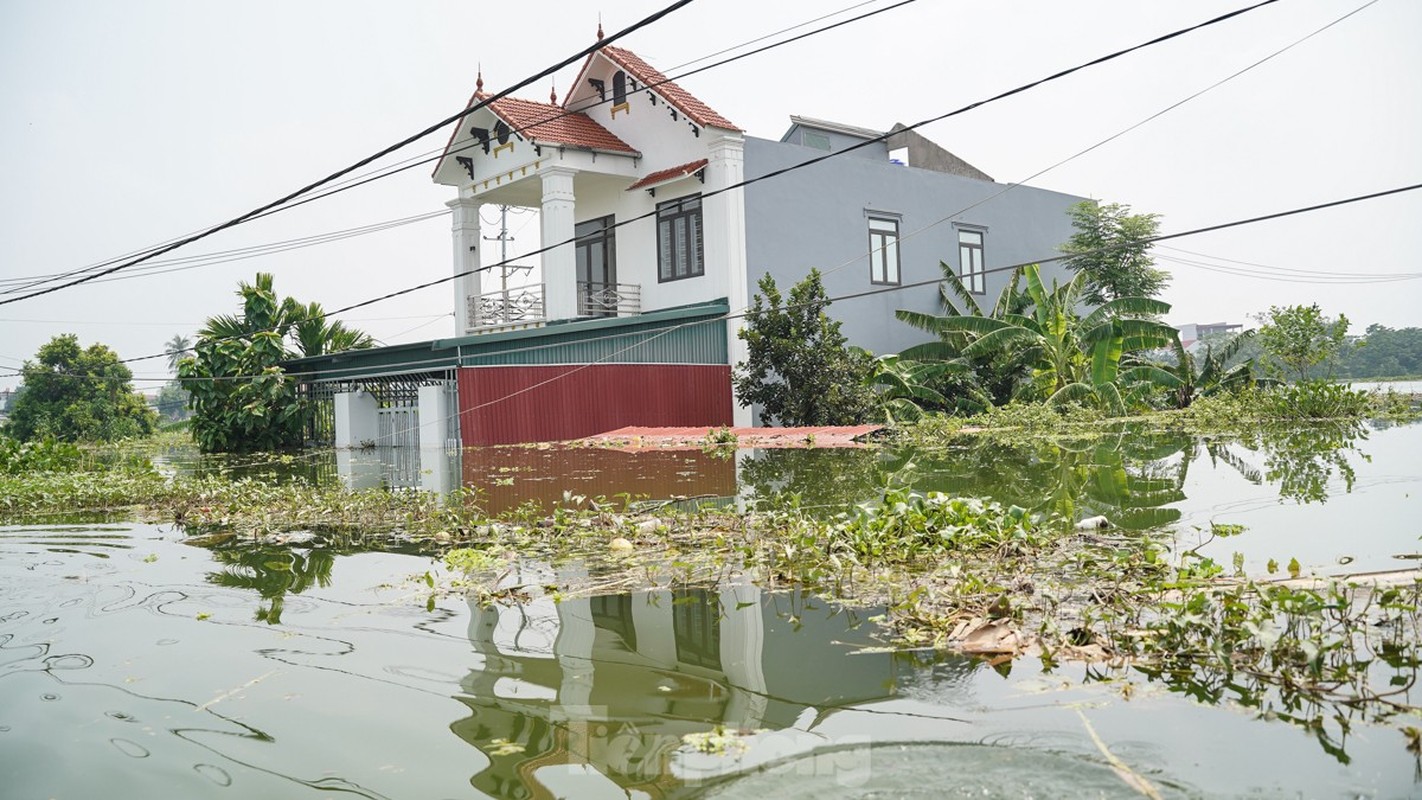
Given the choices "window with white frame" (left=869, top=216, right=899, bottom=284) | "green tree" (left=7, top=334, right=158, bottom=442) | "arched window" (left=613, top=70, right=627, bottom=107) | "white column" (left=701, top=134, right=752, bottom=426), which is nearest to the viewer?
Answer: "white column" (left=701, top=134, right=752, bottom=426)

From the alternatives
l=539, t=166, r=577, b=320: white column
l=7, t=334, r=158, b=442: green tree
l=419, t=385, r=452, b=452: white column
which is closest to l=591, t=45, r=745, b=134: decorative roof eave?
l=539, t=166, r=577, b=320: white column

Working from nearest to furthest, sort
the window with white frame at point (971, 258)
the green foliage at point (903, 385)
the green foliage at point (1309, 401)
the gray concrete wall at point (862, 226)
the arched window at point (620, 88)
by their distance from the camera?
the green foliage at point (1309, 401)
the green foliage at point (903, 385)
the gray concrete wall at point (862, 226)
the arched window at point (620, 88)
the window with white frame at point (971, 258)

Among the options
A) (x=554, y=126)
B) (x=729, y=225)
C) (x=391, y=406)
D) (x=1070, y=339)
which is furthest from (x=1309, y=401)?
(x=391, y=406)

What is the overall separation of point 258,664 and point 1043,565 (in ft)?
12.7

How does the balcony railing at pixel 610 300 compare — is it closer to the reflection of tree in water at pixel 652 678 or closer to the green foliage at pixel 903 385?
the green foliage at pixel 903 385

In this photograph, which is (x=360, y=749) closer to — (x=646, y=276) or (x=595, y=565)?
(x=595, y=565)

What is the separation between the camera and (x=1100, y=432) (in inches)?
712

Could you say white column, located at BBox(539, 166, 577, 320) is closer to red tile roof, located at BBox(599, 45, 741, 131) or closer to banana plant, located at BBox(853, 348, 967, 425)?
red tile roof, located at BBox(599, 45, 741, 131)

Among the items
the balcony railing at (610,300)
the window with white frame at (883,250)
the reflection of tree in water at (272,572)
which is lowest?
the reflection of tree in water at (272,572)

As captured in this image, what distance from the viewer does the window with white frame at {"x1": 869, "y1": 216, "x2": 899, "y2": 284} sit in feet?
82.9

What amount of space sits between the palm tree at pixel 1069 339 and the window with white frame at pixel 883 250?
2419mm

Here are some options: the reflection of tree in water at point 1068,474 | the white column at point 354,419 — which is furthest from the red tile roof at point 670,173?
the reflection of tree in water at point 1068,474

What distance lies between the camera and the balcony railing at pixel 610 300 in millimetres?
24938

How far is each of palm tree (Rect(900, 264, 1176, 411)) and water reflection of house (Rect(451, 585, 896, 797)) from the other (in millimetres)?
17601
